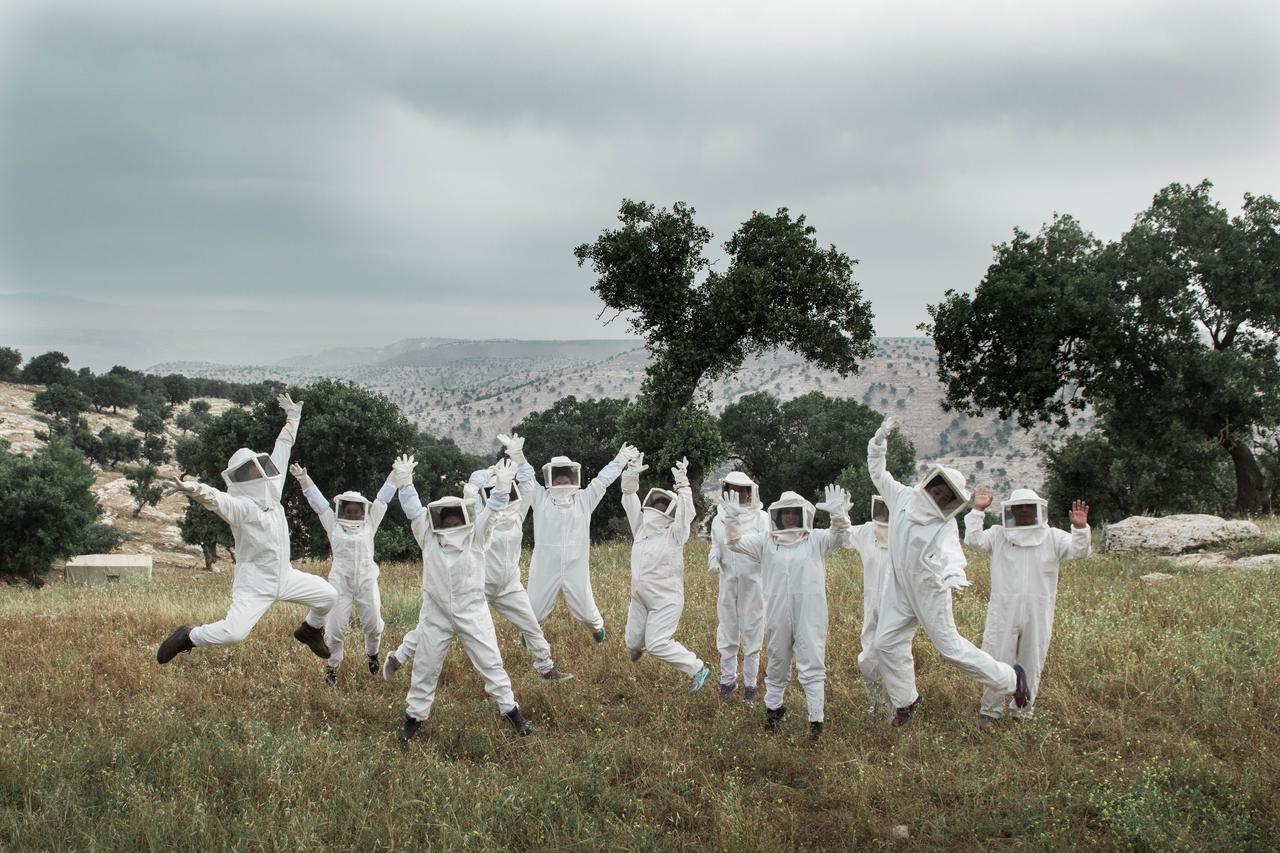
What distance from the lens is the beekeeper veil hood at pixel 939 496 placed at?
27.6 feet

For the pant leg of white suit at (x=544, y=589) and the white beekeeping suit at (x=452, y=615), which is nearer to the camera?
the white beekeeping suit at (x=452, y=615)

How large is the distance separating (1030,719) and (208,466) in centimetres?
4022

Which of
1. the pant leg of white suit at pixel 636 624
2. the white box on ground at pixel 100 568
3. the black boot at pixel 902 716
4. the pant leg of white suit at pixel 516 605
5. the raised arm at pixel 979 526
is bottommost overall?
the white box on ground at pixel 100 568

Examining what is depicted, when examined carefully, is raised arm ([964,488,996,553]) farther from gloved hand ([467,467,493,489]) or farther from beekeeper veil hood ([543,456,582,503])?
gloved hand ([467,467,493,489])

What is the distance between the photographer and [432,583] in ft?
30.5

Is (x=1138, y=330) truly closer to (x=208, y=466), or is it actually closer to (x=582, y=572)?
(x=582, y=572)

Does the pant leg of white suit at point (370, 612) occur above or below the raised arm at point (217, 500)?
below

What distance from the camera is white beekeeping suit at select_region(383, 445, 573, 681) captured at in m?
10.5

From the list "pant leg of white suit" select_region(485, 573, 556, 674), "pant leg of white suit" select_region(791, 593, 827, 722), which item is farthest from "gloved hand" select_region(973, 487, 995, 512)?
"pant leg of white suit" select_region(485, 573, 556, 674)

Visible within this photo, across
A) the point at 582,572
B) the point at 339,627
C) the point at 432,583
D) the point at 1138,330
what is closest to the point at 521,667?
the point at 582,572

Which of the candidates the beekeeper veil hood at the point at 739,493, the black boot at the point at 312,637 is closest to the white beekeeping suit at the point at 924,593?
the beekeeper veil hood at the point at 739,493

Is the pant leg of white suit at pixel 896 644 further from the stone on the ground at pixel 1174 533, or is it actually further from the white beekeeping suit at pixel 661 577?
the stone on the ground at pixel 1174 533

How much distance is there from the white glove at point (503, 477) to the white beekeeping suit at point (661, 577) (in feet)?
6.09

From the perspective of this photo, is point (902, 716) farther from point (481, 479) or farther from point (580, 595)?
point (481, 479)
